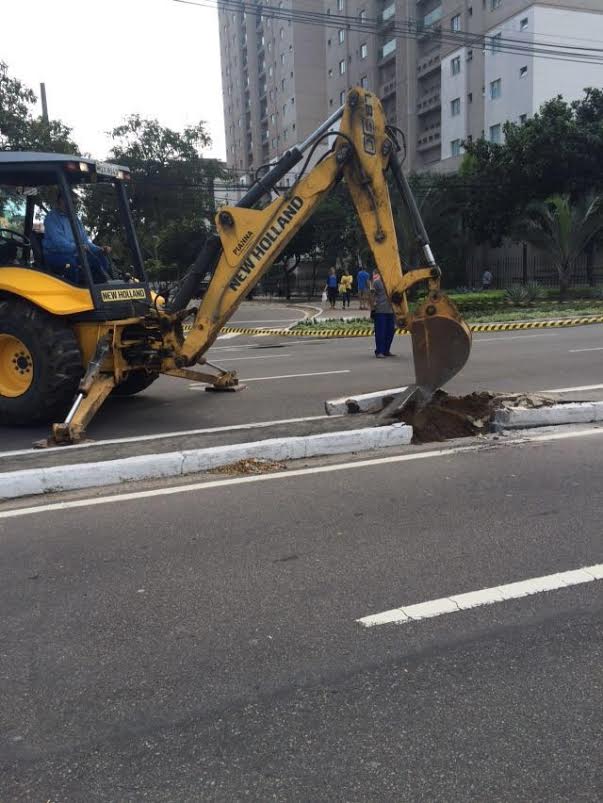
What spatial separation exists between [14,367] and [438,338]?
4.82 metres

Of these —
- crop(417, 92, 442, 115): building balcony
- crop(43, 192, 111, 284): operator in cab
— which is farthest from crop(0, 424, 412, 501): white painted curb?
crop(417, 92, 442, 115): building balcony

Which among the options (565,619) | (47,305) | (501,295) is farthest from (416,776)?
(501,295)

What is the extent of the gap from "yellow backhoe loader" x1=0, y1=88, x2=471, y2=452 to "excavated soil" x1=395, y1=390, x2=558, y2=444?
9.1 inches

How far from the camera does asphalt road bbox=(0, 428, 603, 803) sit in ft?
8.02

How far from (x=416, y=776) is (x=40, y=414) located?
250 inches

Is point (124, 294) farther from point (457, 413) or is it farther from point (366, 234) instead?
point (457, 413)

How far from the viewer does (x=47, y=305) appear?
730cm

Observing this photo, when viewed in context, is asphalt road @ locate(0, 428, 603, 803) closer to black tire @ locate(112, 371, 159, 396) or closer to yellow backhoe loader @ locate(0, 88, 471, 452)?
yellow backhoe loader @ locate(0, 88, 471, 452)

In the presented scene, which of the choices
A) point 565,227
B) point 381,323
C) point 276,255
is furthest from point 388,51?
point 276,255

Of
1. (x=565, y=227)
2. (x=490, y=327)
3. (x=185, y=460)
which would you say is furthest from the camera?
(x=565, y=227)

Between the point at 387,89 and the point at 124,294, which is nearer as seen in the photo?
the point at 124,294

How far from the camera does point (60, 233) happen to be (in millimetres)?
7637

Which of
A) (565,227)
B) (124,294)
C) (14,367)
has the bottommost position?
(14,367)

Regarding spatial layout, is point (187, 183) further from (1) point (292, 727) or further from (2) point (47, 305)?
(1) point (292, 727)
